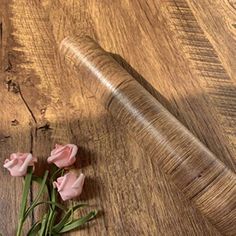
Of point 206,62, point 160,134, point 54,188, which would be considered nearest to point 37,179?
point 54,188

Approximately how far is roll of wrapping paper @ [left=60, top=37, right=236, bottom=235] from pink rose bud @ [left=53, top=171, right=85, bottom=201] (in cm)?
12

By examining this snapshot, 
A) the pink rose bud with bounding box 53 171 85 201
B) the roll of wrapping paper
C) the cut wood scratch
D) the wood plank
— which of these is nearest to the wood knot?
the wood plank

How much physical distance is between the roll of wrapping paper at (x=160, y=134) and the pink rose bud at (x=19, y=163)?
0.17 meters

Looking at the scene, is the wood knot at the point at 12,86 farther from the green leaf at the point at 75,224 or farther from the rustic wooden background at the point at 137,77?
the green leaf at the point at 75,224

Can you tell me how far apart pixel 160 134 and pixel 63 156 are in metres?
0.16

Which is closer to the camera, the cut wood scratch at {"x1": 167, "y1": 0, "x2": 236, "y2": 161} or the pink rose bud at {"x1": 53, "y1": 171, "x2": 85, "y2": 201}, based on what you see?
the pink rose bud at {"x1": 53, "y1": 171, "x2": 85, "y2": 201}

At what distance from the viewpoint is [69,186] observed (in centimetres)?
69

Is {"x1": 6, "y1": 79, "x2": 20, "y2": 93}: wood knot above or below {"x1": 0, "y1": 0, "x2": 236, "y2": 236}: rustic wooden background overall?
below

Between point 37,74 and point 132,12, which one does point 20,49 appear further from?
point 132,12

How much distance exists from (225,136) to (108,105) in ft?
0.69

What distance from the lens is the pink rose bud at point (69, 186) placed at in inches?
27.0

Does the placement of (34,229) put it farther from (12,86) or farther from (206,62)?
(206,62)

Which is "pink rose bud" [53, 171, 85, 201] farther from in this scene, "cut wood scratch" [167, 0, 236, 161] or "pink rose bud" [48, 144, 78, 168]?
"cut wood scratch" [167, 0, 236, 161]

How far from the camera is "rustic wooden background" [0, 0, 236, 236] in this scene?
695 millimetres
